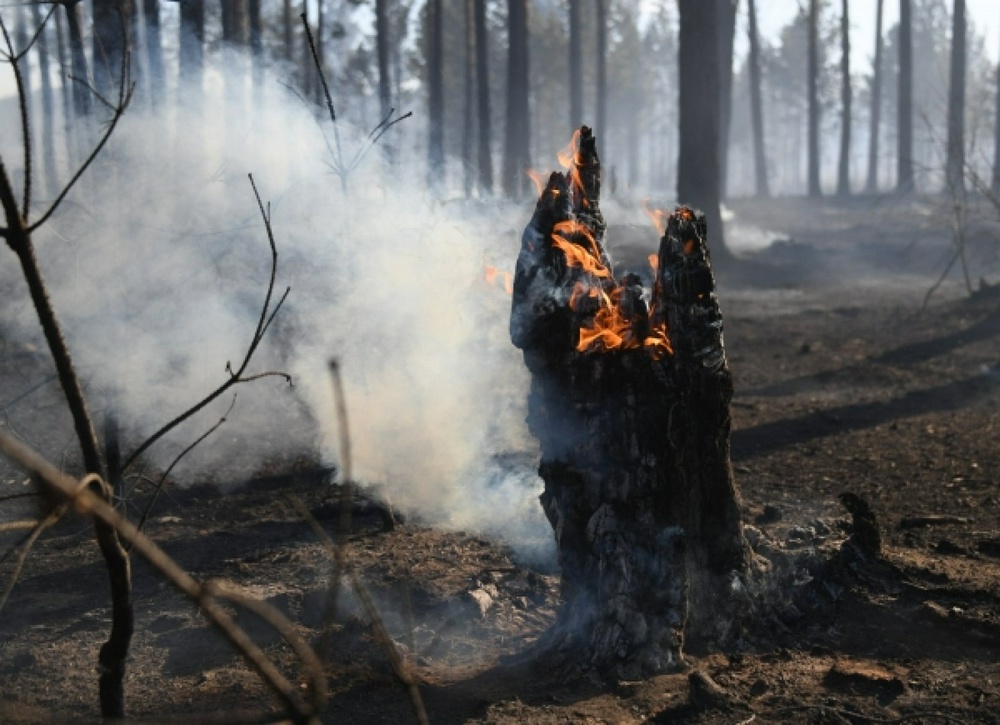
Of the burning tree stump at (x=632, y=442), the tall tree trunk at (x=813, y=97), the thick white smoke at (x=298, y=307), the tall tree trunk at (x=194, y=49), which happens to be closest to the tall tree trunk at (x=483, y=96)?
the tall tree trunk at (x=194, y=49)

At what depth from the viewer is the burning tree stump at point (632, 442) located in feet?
14.0

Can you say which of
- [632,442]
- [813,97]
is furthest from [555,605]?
[813,97]

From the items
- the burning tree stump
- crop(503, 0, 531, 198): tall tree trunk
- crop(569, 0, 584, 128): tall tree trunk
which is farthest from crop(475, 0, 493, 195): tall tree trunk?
the burning tree stump

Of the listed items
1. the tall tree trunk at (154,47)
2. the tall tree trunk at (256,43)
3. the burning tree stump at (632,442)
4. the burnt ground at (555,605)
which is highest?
the tall tree trunk at (256,43)

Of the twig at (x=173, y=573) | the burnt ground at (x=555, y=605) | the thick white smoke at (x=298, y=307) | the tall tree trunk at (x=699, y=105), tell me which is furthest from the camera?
the tall tree trunk at (x=699, y=105)

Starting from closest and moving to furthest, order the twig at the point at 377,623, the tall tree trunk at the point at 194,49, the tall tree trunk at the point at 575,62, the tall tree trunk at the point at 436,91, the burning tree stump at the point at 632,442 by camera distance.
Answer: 1. the twig at the point at 377,623
2. the burning tree stump at the point at 632,442
3. the tall tree trunk at the point at 194,49
4. the tall tree trunk at the point at 436,91
5. the tall tree trunk at the point at 575,62

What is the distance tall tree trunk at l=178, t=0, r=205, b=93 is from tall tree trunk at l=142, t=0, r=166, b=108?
13.2 inches

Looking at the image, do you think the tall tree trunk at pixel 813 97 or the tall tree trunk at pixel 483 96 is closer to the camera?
the tall tree trunk at pixel 483 96

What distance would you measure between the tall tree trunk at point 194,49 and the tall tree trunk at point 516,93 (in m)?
12.5

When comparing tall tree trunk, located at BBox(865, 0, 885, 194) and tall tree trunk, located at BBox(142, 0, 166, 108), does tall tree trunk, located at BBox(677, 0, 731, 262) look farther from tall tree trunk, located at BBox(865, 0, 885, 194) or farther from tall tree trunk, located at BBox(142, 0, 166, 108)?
tall tree trunk, located at BBox(865, 0, 885, 194)

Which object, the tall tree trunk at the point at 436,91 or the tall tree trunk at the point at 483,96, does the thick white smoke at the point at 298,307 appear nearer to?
the tall tree trunk at the point at 483,96

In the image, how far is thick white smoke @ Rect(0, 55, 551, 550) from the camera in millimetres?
7367

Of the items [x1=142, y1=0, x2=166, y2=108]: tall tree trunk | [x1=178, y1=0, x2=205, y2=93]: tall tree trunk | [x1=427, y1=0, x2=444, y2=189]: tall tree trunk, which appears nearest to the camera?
[x1=142, y1=0, x2=166, y2=108]: tall tree trunk

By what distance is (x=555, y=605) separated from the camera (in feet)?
17.0
